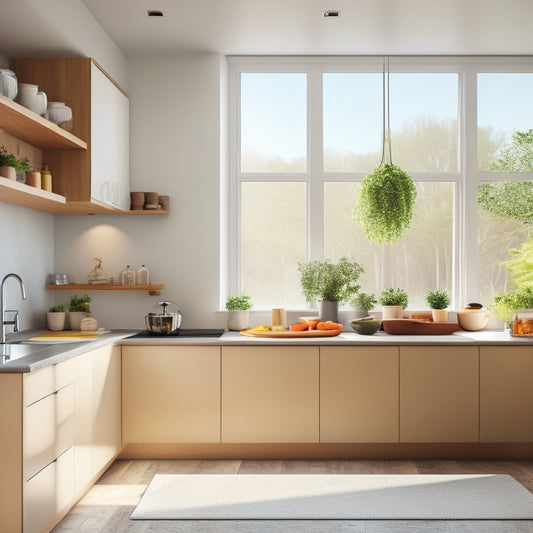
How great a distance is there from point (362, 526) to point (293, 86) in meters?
3.19

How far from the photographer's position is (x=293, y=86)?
197 inches

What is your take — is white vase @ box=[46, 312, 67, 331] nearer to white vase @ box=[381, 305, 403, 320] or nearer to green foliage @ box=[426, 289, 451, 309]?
white vase @ box=[381, 305, 403, 320]

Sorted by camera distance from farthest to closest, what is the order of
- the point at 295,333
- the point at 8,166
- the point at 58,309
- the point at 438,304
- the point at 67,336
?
the point at 438,304
the point at 58,309
the point at 295,333
the point at 67,336
the point at 8,166

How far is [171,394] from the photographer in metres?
4.12

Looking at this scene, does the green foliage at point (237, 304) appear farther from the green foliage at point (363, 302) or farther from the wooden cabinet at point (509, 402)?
the wooden cabinet at point (509, 402)

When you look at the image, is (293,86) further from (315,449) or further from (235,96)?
(315,449)

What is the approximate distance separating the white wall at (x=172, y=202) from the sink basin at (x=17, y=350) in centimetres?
140

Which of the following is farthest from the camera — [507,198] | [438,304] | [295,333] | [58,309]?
[507,198]

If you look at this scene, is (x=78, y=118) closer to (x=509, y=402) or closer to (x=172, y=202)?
(x=172, y=202)

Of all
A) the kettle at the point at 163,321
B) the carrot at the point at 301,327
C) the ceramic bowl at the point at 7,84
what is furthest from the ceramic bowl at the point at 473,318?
the ceramic bowl at the point at 7,84

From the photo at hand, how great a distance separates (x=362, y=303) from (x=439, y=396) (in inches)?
34.1

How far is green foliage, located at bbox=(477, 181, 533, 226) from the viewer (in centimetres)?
498

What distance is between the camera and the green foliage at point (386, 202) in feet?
15.3

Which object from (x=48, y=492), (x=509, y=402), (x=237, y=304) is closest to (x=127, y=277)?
(x=237, y=304)
